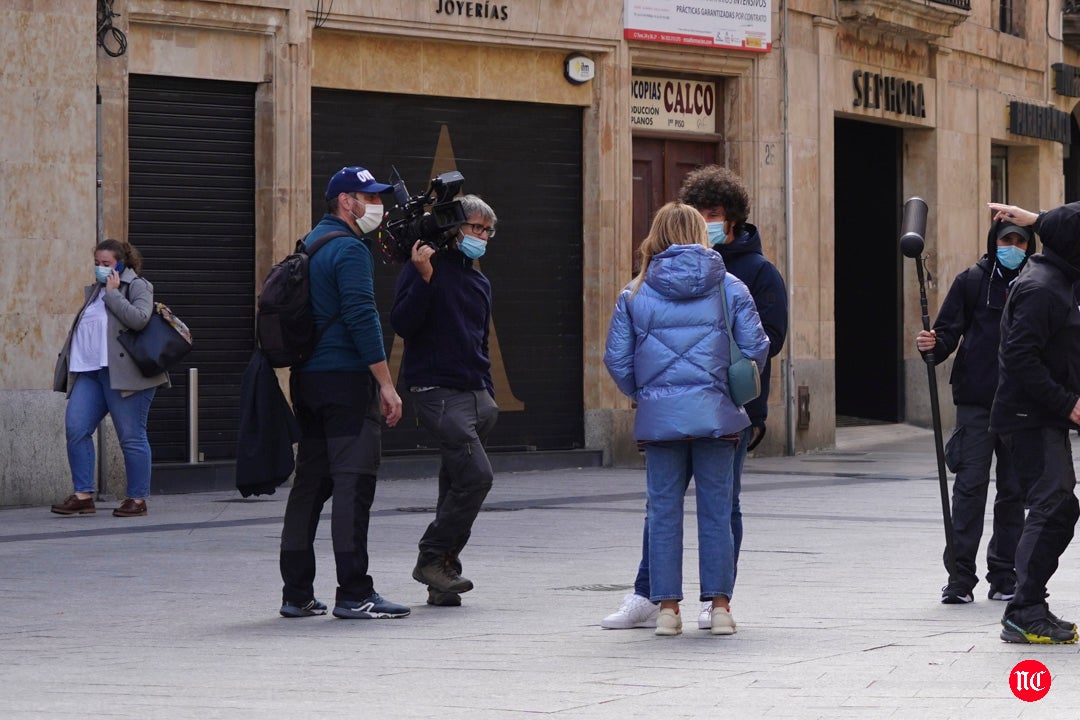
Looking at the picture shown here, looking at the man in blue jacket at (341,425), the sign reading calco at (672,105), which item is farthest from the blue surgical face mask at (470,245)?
the sign reading calco at (672,105)

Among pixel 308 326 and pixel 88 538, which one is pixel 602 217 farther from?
pixel 308 326

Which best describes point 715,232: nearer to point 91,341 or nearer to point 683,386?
point 683,386

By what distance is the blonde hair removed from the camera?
8.08m

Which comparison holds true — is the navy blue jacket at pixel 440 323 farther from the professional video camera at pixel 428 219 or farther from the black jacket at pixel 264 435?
the black jacket at pixel 264 435

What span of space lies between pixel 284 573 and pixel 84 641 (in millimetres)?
1063

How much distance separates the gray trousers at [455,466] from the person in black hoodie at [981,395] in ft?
6.62

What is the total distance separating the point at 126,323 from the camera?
532 inches

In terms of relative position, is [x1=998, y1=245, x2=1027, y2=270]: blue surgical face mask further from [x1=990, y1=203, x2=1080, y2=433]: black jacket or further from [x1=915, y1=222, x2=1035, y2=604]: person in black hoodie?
[x1=990, y1=203, x2=1080, y2=433]: black jacket

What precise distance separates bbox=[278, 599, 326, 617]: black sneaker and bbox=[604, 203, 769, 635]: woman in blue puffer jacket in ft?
4.98

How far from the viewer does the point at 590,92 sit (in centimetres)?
1877

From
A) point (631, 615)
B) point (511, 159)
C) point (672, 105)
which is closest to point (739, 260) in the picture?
point (631, 615)

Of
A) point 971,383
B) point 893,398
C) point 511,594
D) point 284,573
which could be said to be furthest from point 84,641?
point 893,398

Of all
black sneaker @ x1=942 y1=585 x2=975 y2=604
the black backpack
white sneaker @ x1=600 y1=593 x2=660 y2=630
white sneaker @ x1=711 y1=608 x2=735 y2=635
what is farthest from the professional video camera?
black sneaker @ x1=942 y1=585 x2=975 y2=604

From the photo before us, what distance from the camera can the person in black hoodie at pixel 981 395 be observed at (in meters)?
9.12
